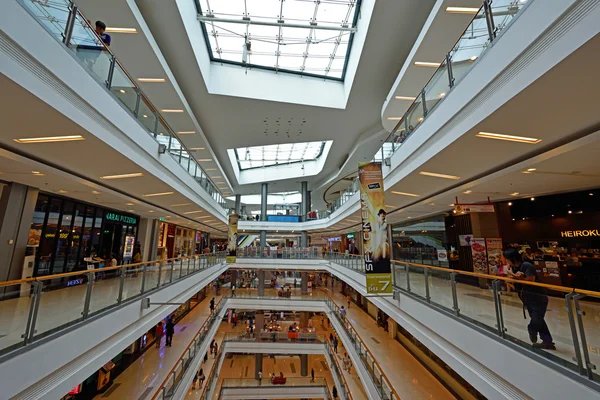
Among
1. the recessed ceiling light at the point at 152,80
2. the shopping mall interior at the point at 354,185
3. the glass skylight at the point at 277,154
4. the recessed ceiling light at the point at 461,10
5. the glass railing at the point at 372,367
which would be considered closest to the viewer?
the shopping mall interior at the point at 354,185

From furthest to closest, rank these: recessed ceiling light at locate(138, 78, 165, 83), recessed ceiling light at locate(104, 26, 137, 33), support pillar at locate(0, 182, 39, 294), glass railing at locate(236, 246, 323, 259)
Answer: glass railing at locate(236, 246, 323, 259) < recessed ceiling light at locate(138, 78, 165, 83) < recessed ceiling light at locate(104, 26, 137, 33) < support pillar at locate(0, 182, 39, 294)

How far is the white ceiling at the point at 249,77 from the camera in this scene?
7527mm

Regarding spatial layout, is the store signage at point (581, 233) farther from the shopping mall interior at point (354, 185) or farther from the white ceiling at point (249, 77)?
the white ceiling at point (249, 77)

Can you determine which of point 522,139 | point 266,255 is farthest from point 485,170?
point 266,255

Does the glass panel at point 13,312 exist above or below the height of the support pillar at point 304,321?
above

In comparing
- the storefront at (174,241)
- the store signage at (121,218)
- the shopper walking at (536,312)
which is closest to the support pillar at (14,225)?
the store signage at (121,218)

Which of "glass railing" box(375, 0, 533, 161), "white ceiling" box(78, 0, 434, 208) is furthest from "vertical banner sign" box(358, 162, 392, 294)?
"white ceiling" box(78, 0, 434, 208)

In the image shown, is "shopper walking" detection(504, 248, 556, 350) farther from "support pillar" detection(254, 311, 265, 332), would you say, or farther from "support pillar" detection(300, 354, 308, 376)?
"support pillar" detection(254, 311, 265, 332)

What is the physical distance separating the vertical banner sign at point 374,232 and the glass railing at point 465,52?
53.5 inches

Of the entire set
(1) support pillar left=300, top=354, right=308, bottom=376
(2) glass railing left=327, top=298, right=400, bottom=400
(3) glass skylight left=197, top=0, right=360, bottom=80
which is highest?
(3) glass skylight left=197, top=0, right=360, bottom=80

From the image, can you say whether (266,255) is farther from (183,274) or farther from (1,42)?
(1,42)

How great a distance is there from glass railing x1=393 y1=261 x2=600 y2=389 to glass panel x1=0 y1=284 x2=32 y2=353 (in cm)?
563

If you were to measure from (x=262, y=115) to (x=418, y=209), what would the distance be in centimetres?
772

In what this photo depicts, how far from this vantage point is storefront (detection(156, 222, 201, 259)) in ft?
53.3
